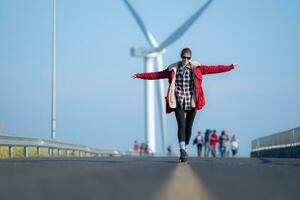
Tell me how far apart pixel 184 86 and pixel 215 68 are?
814 mm

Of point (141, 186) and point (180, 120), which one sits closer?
point (141, 186)

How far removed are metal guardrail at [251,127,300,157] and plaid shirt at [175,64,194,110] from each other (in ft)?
40.5

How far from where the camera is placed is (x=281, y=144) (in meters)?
31.5

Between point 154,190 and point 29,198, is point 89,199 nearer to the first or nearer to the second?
point 29,198

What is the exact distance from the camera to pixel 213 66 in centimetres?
1586

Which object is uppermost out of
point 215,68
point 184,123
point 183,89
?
point 215,68

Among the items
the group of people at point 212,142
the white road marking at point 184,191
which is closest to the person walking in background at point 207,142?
the group of people at point 212,142

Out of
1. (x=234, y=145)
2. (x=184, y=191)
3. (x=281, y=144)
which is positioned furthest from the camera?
(x=234, y=145)

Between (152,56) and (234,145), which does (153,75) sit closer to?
(234,145)

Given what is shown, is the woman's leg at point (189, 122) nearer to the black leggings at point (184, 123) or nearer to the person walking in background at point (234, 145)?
the black leggings at point (184, 123)

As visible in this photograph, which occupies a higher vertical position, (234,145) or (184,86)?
(234,145)

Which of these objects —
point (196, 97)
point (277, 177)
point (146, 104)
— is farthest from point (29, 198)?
point (146, 104)

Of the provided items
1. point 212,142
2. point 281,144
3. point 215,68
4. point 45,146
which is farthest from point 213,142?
point 215,68

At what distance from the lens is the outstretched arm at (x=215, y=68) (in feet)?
51.1
